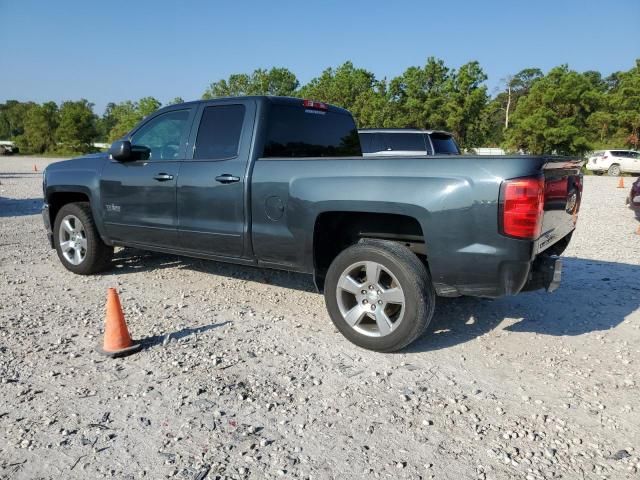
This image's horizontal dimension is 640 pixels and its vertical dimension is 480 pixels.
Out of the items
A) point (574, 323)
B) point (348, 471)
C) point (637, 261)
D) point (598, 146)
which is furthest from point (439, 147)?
point (598, 146)

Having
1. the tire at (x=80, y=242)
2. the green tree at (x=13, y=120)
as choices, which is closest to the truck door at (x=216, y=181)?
the tire at (x=80, y=242)

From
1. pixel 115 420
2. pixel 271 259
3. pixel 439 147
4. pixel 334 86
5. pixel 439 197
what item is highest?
pixel 334 86

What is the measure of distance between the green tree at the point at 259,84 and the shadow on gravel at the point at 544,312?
1874 inches

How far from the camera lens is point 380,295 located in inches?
144

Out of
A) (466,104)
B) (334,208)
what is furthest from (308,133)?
(466,104)

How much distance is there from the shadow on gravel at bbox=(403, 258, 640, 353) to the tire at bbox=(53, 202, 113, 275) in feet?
12.6

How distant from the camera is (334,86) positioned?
39.8 m

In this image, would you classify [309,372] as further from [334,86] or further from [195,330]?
[334,86]

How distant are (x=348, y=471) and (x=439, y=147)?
9.64 m

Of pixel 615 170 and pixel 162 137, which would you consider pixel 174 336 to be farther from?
pixel 615 170

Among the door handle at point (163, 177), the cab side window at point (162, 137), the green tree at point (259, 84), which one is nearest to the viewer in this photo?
the door handle at point (163, 177)

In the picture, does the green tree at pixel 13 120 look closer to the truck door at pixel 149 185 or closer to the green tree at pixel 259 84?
the green tree at pixel 259 84

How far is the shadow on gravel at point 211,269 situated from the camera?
18.5ft

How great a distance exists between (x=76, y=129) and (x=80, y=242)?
60584 millimetres
